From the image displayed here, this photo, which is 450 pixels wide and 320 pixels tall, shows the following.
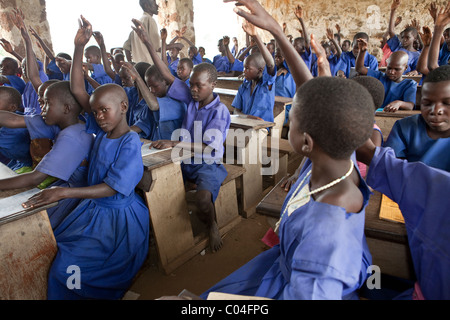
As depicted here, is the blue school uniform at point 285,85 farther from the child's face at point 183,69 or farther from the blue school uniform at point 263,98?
the child's face at point 183,69

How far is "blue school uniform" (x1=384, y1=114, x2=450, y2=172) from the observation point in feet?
4.50

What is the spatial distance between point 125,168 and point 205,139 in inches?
27.4

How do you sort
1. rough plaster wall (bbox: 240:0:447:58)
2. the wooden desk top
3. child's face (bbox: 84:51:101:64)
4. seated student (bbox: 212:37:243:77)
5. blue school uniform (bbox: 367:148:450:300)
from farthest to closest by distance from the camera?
rough plaster wall (bbox: 240:0:447:58)
seated student (bbox: 212:37:243:77)
child's face (bbox: 84:51:101:64)
the wooden desk top
blue school uniform (bbox: 367:148:450:300)

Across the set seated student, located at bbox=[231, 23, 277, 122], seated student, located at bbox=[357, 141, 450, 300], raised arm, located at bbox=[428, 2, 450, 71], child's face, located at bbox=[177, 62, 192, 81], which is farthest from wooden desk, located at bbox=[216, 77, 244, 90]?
seated student, located at bbox=[357, 141, 450, 300]

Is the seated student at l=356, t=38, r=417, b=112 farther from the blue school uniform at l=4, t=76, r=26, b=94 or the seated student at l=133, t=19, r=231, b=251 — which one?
the blue school uniform at l=4, t=76, r=26, b=94

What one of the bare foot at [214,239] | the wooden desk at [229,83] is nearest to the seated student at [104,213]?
the bare foot at [214,239]

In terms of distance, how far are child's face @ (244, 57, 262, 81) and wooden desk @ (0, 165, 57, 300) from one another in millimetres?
2359

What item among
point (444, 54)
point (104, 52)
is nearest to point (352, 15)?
point (444, 54)

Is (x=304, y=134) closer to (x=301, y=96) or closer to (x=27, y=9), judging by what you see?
(x=301, y=96)

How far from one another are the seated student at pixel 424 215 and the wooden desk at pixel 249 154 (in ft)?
4.80

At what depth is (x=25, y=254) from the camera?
1273 mm
